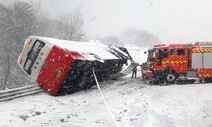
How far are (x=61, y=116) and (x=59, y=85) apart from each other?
340 cm

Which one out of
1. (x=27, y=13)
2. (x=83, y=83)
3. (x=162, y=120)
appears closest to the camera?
(x=162, y=120)

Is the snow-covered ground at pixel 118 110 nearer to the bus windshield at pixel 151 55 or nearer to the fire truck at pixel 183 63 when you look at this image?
the fire truck at pixel 183 63

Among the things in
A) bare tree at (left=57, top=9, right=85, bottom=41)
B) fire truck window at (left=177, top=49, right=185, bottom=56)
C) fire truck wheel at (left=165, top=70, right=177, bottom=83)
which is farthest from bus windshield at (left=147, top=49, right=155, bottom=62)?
bare tree at (left=57, top=9, right=85, bottom=41)

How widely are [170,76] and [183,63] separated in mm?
Result: 1102

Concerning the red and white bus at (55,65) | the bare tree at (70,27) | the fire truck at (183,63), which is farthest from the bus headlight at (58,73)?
the bare tree at (70,27)

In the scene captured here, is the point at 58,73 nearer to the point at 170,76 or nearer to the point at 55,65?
the point at 55,65

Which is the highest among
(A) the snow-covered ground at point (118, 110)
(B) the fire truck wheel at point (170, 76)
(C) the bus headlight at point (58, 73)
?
(C) the bus headlight at point (58, 73)

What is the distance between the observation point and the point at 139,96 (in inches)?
544

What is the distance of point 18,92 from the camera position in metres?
13.7

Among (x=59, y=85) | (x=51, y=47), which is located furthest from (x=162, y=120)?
(x=51, y=47)

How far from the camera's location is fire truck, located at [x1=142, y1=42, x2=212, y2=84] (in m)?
17.8

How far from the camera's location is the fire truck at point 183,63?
17812 millimetres

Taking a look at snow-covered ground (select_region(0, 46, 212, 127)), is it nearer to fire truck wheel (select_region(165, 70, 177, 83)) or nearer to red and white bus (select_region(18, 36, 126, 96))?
red and white bus (select_region(18, 36, 126, 96))

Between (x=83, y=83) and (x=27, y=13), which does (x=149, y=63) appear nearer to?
(x=83, y=83)
